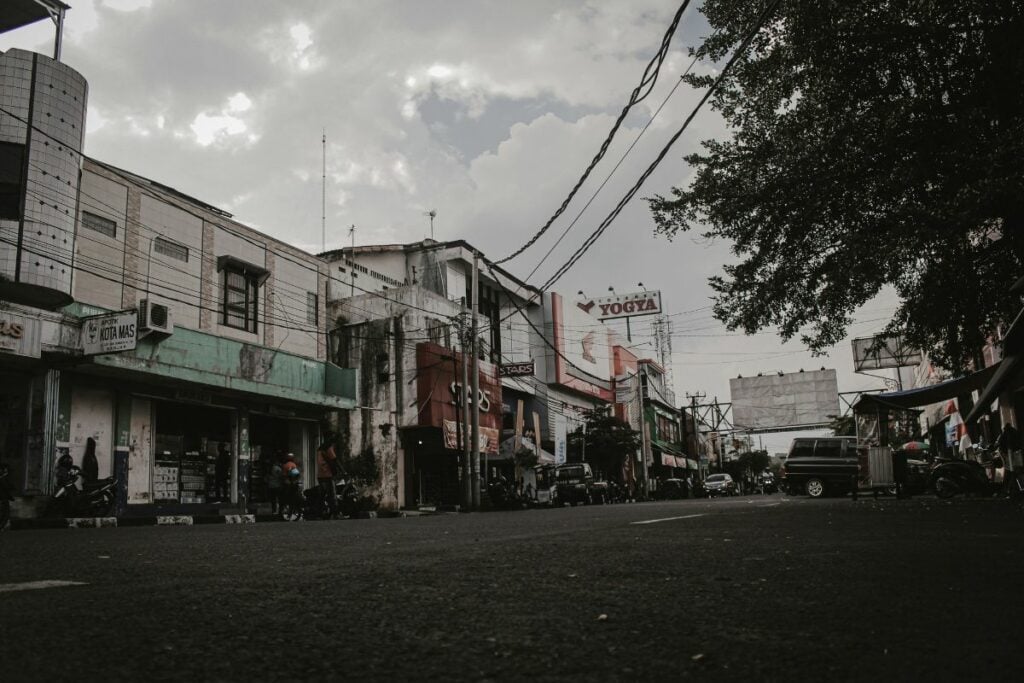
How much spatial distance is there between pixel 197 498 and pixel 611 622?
20.7m

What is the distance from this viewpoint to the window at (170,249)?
20.0 m

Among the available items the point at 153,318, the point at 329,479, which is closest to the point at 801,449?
the point at 329,479

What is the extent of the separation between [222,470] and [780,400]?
142 feet

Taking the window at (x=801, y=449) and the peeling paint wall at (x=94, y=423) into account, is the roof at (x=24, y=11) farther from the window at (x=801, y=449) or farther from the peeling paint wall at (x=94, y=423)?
the window at (x=801, y=449)

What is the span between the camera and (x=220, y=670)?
71.7 inches

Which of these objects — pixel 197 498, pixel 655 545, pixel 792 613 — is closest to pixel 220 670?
pixel 792 613

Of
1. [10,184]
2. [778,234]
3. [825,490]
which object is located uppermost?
[10,184]

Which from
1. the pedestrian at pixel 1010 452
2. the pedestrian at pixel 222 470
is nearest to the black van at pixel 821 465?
the pedestrian at pixel 1010 452

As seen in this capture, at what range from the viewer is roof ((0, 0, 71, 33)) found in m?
17.2

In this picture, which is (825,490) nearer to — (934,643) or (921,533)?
(921,533)

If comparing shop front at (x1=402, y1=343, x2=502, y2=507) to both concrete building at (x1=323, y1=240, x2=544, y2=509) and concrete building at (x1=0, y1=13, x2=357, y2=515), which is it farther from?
concrete building at (x1=0, y1=13, x2=357, y2=515)

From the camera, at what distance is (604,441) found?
42469 mm

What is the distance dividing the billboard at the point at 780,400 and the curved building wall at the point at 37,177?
156ft

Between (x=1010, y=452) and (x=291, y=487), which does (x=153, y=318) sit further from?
(x=1010, y=452)
